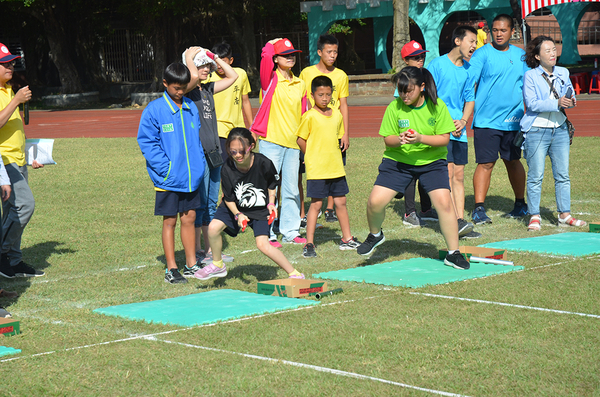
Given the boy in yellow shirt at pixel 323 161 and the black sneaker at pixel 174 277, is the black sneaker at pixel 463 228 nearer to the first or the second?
the boy in yellow shirt at pixel 323 161

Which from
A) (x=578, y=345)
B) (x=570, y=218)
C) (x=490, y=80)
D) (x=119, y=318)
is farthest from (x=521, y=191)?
(x=119, y=318)

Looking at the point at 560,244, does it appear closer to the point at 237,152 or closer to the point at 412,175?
the point at 412,175

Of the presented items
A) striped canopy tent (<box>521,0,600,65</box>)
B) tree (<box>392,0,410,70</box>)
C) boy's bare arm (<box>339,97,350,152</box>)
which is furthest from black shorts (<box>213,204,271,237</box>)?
striped canopy tent (<box>521,0,600,65</box>)

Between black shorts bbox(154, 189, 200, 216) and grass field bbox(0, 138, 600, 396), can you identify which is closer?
grass field bbox(0, 138, 600, 396)

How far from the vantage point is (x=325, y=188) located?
7777 mm

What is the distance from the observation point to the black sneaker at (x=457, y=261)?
6.70 metres

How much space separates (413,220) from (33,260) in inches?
170

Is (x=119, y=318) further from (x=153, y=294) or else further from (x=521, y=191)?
(x=521, y=191)

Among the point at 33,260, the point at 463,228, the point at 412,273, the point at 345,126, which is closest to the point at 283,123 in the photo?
the point at 345,126

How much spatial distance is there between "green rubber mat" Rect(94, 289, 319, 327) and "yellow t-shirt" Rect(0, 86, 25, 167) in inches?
75.5

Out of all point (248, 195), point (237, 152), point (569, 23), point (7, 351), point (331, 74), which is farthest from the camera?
point (569, 23)

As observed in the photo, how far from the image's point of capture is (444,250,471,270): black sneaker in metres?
6.70

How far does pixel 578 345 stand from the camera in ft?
15.0

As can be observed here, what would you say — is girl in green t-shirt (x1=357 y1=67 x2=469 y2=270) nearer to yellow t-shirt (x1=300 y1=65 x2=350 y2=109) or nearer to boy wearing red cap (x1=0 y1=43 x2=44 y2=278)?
yellow t-shirt (x1=300 y1=65 x2=350 y2=109)
